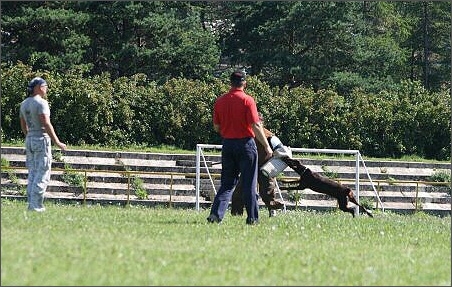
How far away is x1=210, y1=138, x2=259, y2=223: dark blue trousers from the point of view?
1487 cm

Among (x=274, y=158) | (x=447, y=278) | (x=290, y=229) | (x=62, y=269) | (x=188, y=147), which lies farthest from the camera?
(x=188, y=147)

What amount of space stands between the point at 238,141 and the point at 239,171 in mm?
505

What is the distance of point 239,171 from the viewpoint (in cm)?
1516

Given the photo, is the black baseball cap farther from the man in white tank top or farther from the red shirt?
the man in white tank top

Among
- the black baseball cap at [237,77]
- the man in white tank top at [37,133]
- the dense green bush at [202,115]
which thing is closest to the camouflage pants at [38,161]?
the man in white tank top at [37,133]

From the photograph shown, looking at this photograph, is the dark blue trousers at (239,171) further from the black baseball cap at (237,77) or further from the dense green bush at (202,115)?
the dense green bush at (202,115)

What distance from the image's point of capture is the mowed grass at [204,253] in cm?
943

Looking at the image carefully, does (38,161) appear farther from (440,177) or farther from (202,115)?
(202,115)

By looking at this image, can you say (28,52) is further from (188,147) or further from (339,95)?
(339,95)

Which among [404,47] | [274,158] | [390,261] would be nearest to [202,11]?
[404,47]

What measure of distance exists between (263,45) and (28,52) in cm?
1321

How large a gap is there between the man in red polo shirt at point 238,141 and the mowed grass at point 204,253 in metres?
0.40

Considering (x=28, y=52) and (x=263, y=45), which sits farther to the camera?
(x=263, y=45)

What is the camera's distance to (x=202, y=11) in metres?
59.5
